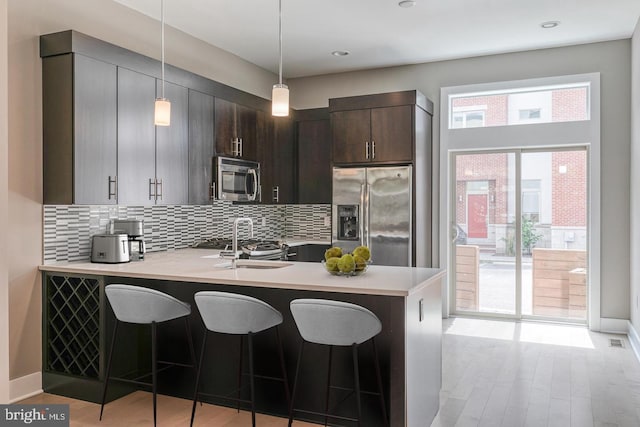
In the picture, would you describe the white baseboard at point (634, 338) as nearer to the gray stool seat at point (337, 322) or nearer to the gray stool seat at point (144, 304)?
the gray stool seat at point (337, 322)

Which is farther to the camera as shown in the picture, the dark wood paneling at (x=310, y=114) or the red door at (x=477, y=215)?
the dark wood paneling at (x=310, y=114)

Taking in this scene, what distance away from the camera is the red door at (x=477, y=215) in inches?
239

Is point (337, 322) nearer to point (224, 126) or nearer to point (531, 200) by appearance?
point (224, 126)

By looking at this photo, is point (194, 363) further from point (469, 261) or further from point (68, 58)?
point (469, 261)

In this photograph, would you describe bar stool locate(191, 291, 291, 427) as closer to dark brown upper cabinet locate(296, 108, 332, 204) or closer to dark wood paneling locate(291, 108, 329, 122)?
dark brown upper cabinet locate(296, 108, 332, 204)

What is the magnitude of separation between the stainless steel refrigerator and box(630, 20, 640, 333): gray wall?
2091 mm

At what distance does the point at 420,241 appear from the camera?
566 cm

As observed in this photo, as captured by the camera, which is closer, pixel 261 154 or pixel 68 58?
pixel 68 58

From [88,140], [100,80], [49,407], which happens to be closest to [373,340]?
[49,407]

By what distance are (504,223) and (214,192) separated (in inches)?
132

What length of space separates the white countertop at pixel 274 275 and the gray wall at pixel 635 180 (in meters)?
2.57

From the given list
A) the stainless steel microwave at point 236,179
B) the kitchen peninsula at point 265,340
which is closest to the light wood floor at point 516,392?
the kitchen peninsula at point 265,340

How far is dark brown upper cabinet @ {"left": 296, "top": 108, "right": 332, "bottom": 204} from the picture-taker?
244 inches

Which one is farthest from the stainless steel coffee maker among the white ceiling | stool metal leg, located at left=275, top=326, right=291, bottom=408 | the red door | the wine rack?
the red door
